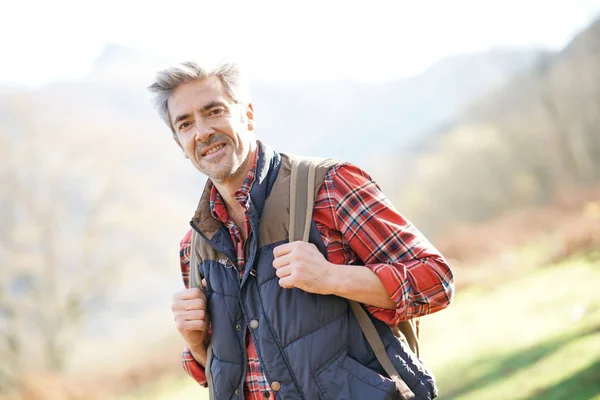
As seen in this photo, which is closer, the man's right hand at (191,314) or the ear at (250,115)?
the man's right hand at (191,314)

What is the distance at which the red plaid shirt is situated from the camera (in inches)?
68.5

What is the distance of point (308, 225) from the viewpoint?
179 cm

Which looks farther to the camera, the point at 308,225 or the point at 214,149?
the point at 214,149

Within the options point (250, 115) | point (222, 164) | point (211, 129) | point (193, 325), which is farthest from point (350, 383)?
point (250, 115)

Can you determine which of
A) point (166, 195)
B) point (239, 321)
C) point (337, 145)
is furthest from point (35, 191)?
point (239, 321)

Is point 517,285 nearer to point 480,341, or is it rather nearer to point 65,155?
point 480,341

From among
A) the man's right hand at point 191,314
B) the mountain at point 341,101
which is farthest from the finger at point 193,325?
the mountain at point 341,101

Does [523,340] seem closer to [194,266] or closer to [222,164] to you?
[194,266]

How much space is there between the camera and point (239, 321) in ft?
6.13

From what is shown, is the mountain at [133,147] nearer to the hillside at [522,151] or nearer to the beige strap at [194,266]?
the hillside at [522,151]

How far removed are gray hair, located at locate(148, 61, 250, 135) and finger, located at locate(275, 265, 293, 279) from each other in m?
0.63

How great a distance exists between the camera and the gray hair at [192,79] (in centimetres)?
199

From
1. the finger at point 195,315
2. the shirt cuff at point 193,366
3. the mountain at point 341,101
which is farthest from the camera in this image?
the mountain at point 341,101

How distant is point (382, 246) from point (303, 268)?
256 mm
